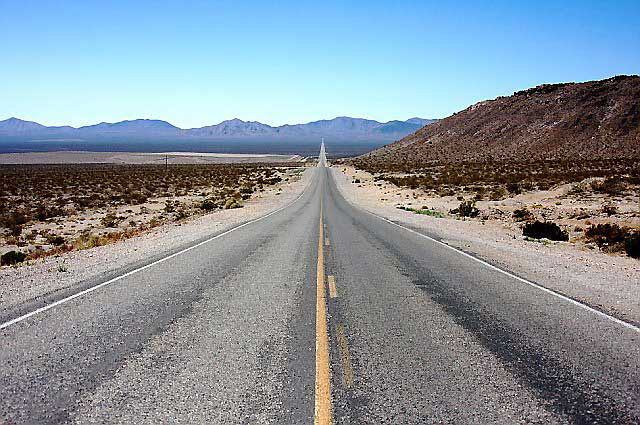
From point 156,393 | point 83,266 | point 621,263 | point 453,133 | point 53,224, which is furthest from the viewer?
point 453,133

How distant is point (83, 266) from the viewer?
41.4 ft

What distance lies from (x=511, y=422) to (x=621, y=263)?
11449mm

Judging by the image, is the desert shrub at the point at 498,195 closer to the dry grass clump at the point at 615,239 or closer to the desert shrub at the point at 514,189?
the desert shrub at the point at 514,189

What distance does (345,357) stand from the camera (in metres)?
6.00

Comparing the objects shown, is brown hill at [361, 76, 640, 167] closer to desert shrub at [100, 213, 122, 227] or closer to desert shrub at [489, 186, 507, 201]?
desert shrub at [489, 186, 507, 201]

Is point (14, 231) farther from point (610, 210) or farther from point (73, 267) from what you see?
point (610, 210)

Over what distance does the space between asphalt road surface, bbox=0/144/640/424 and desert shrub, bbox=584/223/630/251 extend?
25.8ft

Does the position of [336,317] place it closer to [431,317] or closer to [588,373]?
[431,317]

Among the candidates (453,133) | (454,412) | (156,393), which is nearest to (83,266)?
(156,393)

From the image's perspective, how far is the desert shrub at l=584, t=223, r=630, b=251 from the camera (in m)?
16.6

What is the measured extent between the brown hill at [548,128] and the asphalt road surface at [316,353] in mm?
80646

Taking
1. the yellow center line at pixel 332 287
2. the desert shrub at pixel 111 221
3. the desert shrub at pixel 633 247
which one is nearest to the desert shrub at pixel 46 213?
Result: the desert shrub at pixel 111 221

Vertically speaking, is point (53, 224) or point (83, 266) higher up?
point (83, 266)

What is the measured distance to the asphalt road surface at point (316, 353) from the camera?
15.4 ft
